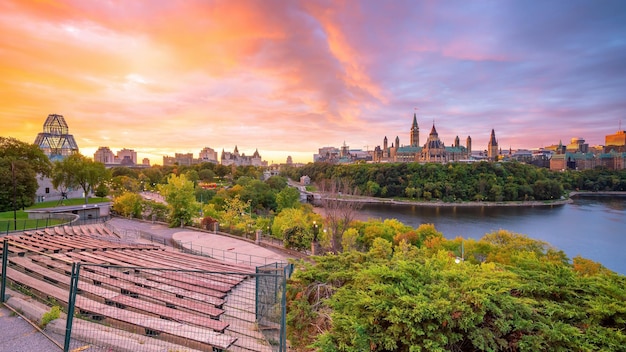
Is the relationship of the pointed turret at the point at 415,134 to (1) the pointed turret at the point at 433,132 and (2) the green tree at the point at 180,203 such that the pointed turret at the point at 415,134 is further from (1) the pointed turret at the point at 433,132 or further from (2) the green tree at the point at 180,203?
(2) the green tree at the point at 180,203

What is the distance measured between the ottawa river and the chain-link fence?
37.8 meters

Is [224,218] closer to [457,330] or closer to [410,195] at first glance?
[457,330]

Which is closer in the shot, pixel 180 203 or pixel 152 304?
pixel 152 304

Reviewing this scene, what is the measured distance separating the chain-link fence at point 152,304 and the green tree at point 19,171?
937 inches

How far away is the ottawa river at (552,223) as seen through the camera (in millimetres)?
36891

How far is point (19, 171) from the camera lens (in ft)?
101

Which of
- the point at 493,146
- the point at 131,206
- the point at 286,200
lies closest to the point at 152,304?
the point at 131,206

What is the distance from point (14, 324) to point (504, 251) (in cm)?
2483

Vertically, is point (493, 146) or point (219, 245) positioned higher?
point (493, 146)

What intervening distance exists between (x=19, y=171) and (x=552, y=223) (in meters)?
71.4

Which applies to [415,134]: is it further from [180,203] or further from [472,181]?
[180,203]

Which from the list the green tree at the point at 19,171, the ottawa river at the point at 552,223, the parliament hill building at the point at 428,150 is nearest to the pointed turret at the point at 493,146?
the parliament hill building at the point at 428,150

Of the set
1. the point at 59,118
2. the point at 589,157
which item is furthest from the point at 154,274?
the point at 589,157

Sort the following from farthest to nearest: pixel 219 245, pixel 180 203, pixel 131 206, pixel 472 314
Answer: pixel 131 206
pixel 180 203
pixel 219 245
pixel 472 314
